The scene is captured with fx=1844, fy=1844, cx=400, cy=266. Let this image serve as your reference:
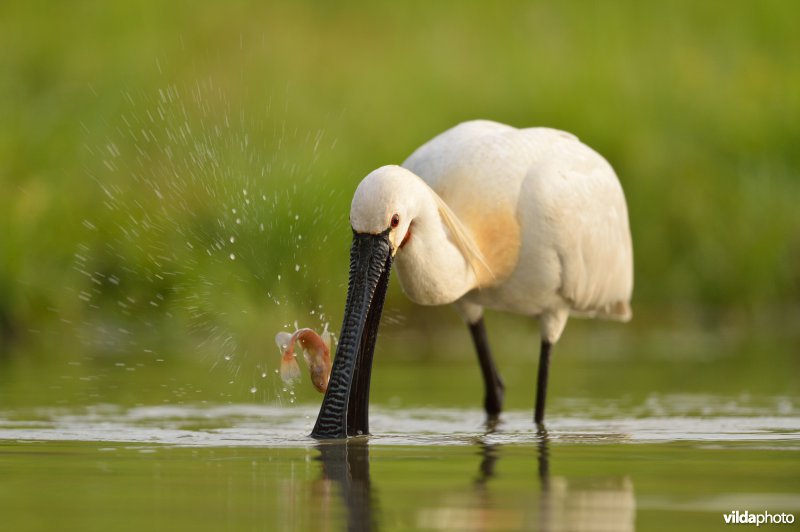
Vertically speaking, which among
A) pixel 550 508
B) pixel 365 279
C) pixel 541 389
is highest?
pixel 365 279

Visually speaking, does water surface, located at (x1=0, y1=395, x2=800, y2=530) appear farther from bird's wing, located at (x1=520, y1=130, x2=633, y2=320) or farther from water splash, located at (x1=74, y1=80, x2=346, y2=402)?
water splash, located at (x1=74, y1=80, x2=346, y2=402)

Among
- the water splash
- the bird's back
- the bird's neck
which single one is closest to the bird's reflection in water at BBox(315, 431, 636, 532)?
the bird's neck

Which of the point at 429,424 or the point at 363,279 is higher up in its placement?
the point at 363,279

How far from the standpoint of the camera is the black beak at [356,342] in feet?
25.2

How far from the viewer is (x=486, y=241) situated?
8906 mm

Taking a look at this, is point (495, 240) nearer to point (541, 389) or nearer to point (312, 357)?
point (541, 389)

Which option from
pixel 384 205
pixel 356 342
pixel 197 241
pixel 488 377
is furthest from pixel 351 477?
pixel 197 241

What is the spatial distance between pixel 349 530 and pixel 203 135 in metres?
10.5

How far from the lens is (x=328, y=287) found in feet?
44.9

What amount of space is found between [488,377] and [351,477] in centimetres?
373

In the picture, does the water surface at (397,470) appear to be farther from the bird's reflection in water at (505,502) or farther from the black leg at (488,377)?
the black leg at (488,377)

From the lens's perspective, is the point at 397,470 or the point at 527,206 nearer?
the point at 397,470

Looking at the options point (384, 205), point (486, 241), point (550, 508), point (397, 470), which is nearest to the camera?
point (550, 508)

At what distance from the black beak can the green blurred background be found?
2062mm
